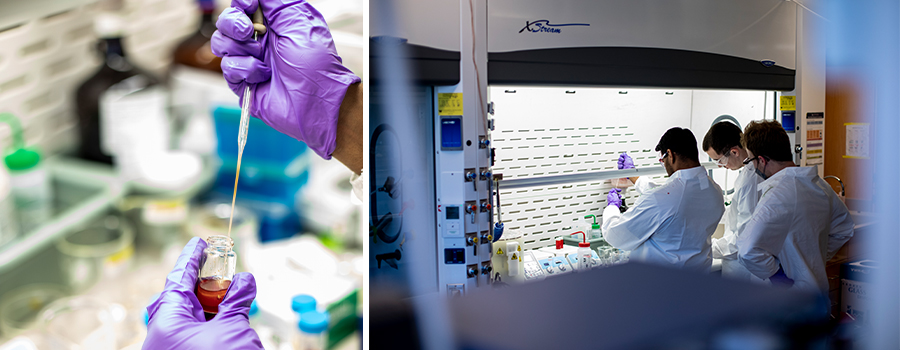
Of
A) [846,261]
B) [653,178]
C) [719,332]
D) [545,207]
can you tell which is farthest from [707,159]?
[719,332]

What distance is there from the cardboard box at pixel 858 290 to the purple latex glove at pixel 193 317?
3.83ft

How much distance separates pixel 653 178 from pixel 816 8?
255 cm

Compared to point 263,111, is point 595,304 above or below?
below

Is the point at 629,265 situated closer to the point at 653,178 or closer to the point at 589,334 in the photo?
the point at 589,334

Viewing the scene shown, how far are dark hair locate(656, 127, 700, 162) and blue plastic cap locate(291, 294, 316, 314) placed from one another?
1759 millimetres

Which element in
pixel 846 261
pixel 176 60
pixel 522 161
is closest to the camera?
pixel 846 261

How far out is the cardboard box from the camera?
38cm

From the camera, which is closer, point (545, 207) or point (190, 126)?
point (190, 126)

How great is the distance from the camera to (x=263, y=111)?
157 cm

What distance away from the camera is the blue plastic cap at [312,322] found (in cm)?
188

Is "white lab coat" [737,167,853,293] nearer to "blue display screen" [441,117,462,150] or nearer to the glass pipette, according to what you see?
"blue display screen" [441,117,462,150]

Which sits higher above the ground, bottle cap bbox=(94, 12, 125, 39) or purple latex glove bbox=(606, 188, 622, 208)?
bottle cap bbox=(94, 12, 125, 39)

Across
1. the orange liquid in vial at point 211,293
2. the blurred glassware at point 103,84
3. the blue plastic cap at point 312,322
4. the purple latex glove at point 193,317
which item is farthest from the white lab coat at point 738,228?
the blurred glassware at point 103,84

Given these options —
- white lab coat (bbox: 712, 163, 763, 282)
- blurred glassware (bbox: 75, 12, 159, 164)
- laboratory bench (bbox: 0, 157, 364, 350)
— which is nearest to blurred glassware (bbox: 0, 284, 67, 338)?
laboratory bench (bbox: 0, 157, 364, 350)
